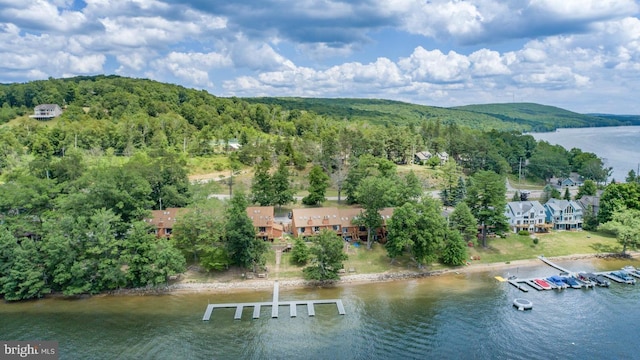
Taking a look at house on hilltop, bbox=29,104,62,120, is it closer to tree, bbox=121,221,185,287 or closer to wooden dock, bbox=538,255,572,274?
tree, bbox=121,221,185,287

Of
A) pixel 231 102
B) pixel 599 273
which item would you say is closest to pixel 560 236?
pixel 599 273

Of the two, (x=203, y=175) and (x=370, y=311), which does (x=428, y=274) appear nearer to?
(x=370, y=311)

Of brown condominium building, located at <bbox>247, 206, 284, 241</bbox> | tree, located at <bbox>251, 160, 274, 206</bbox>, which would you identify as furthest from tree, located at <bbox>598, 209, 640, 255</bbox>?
tree, located at <bbox>251, 160, 274, 206</bbox>

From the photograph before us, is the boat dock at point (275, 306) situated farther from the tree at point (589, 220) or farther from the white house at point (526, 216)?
the tree at point (589, 220)

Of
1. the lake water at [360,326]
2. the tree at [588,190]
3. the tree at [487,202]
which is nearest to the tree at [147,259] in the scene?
Result: the lake water at [360,326]

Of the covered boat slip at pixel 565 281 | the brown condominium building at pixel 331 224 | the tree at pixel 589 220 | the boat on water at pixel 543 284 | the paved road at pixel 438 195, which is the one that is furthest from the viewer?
the paved road at pixel 438 195

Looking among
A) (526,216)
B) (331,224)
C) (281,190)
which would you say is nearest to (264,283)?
(331,224)
